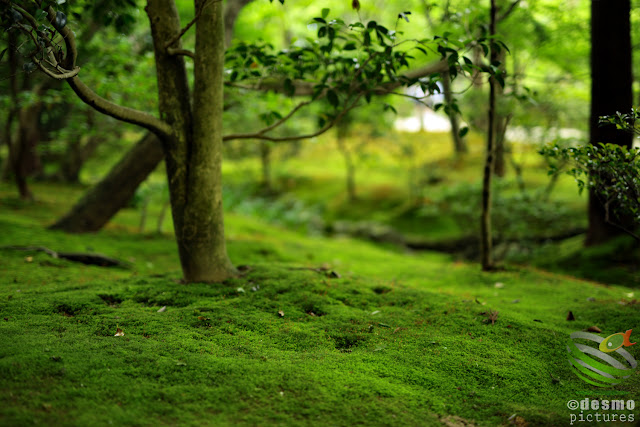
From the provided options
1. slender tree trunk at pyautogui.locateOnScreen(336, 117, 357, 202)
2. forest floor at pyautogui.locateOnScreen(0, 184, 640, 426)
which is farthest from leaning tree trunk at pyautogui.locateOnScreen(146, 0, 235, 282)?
slender tree trunk at pyautogui.locateOnScreen(336, 117, 357, 202)

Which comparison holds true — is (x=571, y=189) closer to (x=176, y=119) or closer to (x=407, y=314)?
(x=407, y=314)

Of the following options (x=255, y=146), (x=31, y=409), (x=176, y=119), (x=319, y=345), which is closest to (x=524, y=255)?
(x=319, y=345)

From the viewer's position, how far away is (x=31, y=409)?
2.22 metres

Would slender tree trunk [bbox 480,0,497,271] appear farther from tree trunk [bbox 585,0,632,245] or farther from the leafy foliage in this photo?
the leafy foliage

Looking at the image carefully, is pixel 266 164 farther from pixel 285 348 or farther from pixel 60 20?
pixel 285 348

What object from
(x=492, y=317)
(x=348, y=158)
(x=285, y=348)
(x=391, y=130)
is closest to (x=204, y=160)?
(x=285, y=348)

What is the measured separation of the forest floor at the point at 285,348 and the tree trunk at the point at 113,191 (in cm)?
177

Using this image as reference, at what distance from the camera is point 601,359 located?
3.29 meters

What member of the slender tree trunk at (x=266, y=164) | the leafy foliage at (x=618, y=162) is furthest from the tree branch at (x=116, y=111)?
the slender tree trunk at (x=266, y=164)

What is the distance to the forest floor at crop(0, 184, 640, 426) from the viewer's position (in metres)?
2.46

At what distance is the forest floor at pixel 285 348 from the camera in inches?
97.0

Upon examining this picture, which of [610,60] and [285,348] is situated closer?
[285,348]

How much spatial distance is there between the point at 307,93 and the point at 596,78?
4.60 metres

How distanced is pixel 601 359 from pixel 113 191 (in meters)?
7.26
